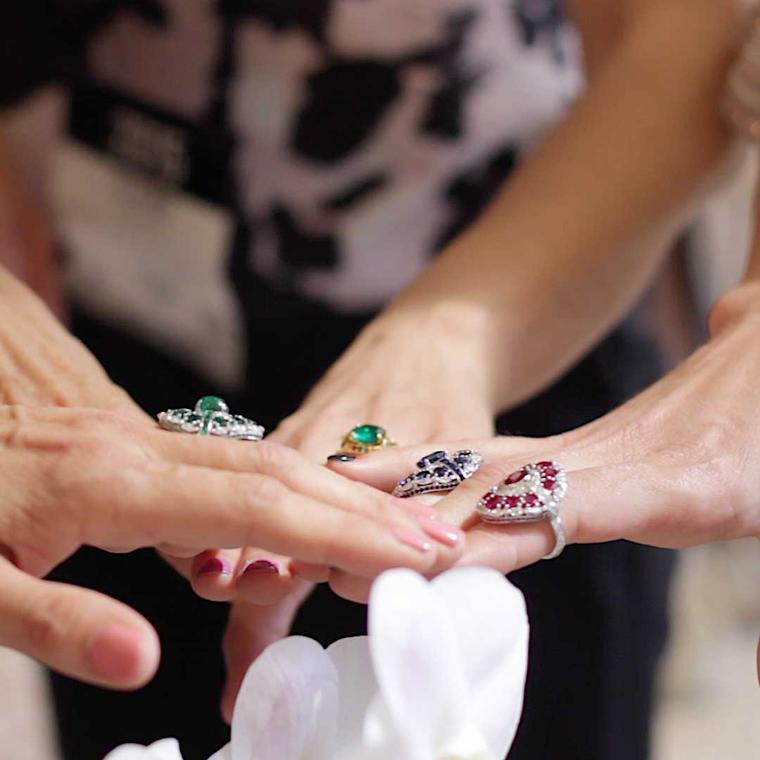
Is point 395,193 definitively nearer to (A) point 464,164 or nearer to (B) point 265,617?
(A) point 464,164

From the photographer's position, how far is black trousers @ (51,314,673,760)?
67cm

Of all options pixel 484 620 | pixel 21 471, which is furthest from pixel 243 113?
pixel 484 620

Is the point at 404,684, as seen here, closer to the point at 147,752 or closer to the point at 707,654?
the point at 147,752

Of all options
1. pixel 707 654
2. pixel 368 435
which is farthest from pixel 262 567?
pixel 707 654

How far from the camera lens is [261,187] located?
0.87m

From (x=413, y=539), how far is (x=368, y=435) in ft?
0.54

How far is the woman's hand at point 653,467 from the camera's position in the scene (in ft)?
1.72

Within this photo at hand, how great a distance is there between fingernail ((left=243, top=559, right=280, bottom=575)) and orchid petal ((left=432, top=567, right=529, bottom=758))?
15 centimetres

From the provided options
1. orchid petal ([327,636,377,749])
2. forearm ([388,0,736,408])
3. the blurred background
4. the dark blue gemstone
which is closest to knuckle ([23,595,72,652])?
orchid petal ([327,636,377,749])

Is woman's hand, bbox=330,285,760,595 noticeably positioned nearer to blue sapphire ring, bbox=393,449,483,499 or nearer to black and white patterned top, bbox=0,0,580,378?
blue sapphire ring, bbox=393,449,483,499

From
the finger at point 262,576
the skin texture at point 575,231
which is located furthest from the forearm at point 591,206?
the finger at point 262,576

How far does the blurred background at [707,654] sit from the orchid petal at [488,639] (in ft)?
2.07

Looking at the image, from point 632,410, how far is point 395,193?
310 millimetres

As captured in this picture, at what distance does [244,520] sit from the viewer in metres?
0.48
